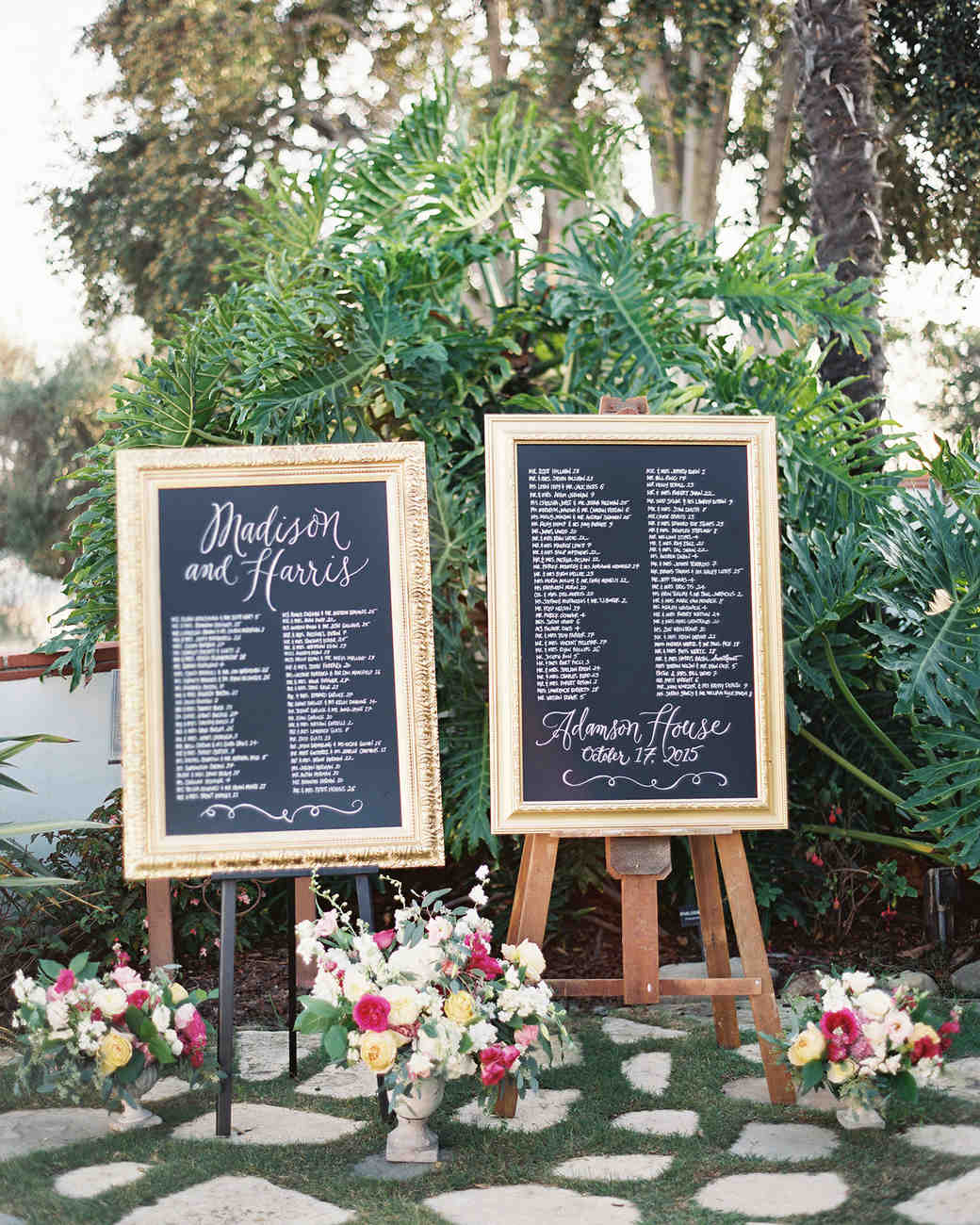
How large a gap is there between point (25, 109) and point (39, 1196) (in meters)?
15.1

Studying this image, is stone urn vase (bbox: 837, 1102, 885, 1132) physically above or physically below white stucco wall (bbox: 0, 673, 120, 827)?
below

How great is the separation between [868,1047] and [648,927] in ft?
2.14

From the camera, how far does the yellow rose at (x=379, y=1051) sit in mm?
2898

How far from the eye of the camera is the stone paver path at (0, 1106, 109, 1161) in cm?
310

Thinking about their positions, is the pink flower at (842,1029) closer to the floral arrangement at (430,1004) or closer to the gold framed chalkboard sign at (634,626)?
the gold framed chalkboard sign at (634,626)

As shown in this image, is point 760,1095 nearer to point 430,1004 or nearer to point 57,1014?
point 430,1004

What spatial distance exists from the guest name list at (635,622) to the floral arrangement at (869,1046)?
2.01ft

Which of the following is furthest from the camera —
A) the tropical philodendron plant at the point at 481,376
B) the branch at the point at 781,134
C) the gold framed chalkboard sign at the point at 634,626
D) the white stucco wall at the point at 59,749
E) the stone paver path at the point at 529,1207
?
the branch at the point at 781,134

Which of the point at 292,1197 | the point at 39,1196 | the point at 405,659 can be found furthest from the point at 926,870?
the point at 39,1196

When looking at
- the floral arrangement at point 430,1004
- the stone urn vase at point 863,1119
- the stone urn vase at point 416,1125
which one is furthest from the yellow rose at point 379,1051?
the stone urn vase at point 863,1119

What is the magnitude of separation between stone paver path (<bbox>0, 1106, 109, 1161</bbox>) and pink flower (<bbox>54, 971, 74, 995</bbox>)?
1.21ft

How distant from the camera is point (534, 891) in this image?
335 centimetres

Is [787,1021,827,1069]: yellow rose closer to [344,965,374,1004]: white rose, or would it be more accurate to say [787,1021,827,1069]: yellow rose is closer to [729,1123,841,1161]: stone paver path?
[729,1123,841,1161]: stone paver path

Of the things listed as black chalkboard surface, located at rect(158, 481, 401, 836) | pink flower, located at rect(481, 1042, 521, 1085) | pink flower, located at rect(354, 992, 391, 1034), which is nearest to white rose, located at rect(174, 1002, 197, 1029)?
black chalkboard surface, located at rect(158, 481, 401, 836)
